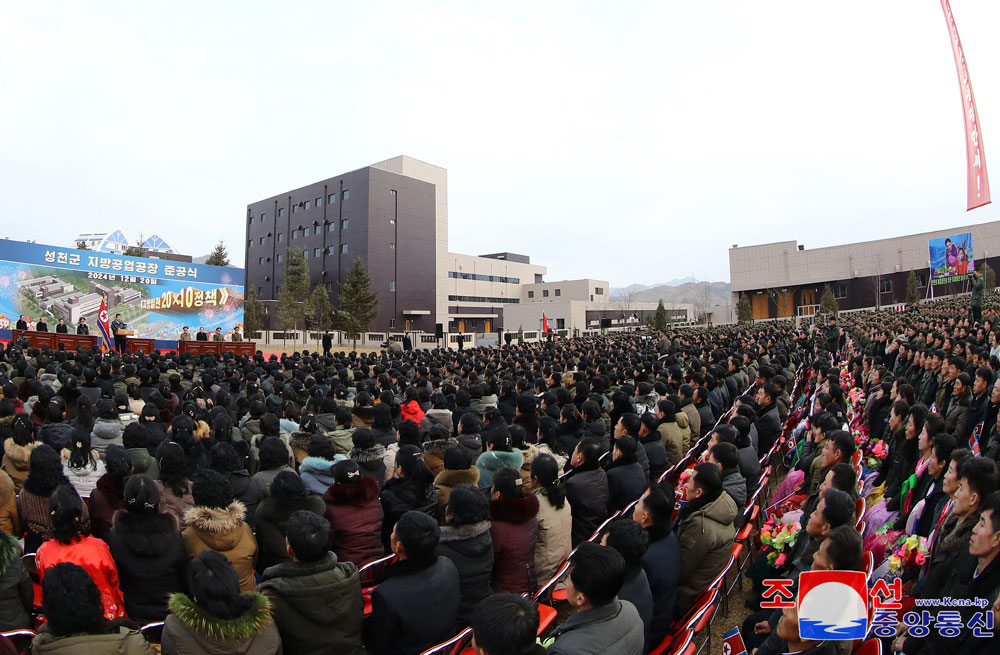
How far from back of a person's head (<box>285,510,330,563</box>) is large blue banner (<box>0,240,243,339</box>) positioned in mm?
24406

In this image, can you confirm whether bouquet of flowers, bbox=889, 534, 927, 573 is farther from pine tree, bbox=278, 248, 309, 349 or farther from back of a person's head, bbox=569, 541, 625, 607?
pine tree, bbox=278, 248, 309, 349

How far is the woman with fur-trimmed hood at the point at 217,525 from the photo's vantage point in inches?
120

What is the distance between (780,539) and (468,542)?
6.16 ft

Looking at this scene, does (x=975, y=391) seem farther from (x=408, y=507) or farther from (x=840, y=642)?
(x=408, y=507)

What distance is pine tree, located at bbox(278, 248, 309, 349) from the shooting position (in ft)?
112

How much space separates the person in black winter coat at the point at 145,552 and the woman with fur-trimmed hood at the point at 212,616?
3.15 feet

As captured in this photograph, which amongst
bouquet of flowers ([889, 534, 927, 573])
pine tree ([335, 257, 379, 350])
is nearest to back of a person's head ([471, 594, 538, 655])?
bouquet of flowers ([889, 534, 927, 573])

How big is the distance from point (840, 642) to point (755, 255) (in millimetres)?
56258

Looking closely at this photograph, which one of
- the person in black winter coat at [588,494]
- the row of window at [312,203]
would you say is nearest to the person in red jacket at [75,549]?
the person in black winter coat at [588,494]

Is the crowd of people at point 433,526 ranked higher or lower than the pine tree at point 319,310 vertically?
lower

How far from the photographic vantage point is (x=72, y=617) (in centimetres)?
207

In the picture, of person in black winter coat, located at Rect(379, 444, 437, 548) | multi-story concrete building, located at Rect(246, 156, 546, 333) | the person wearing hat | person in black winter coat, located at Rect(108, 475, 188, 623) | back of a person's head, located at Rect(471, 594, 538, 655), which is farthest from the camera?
multi-story concrete building, located at Rect(246, 156, 546, 333)

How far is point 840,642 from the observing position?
7.29 ft

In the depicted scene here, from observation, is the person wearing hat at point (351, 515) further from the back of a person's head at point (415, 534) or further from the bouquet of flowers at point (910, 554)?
the bouquet of flowers at point (910, 554)
